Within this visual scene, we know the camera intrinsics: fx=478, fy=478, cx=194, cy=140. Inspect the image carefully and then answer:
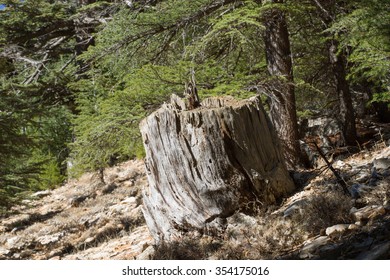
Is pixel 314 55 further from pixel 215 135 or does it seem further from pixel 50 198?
pixel 50 198

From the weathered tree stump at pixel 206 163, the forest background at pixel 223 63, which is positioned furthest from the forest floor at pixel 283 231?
the forest background at pixel 223 63

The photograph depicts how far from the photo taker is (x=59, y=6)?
14.7 metres

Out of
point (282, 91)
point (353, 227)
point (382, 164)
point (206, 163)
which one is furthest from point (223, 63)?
point (353, 227)

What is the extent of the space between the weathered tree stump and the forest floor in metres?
0.24

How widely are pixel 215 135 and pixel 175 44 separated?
3.57m

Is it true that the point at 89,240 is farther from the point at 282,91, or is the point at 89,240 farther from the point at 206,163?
the point at 282,91

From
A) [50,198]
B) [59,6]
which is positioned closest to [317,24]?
[59,6]

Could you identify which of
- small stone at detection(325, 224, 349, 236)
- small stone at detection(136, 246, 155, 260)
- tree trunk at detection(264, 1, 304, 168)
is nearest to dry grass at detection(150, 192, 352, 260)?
small stone at detection(136, 246, 155, 260)

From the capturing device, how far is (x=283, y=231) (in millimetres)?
5410

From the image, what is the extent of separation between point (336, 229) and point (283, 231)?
73 cm

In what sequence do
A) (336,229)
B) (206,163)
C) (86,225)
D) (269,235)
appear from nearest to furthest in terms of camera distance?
1. (336,229)
2. (269,235)
3. (206,163)
4. (86,225)

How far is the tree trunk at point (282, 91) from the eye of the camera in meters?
8.24

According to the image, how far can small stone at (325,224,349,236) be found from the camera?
4.78 metres

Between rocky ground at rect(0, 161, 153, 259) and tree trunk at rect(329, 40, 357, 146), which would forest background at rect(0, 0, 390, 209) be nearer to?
tree trunk at rect(329, 40, 357, 146)
